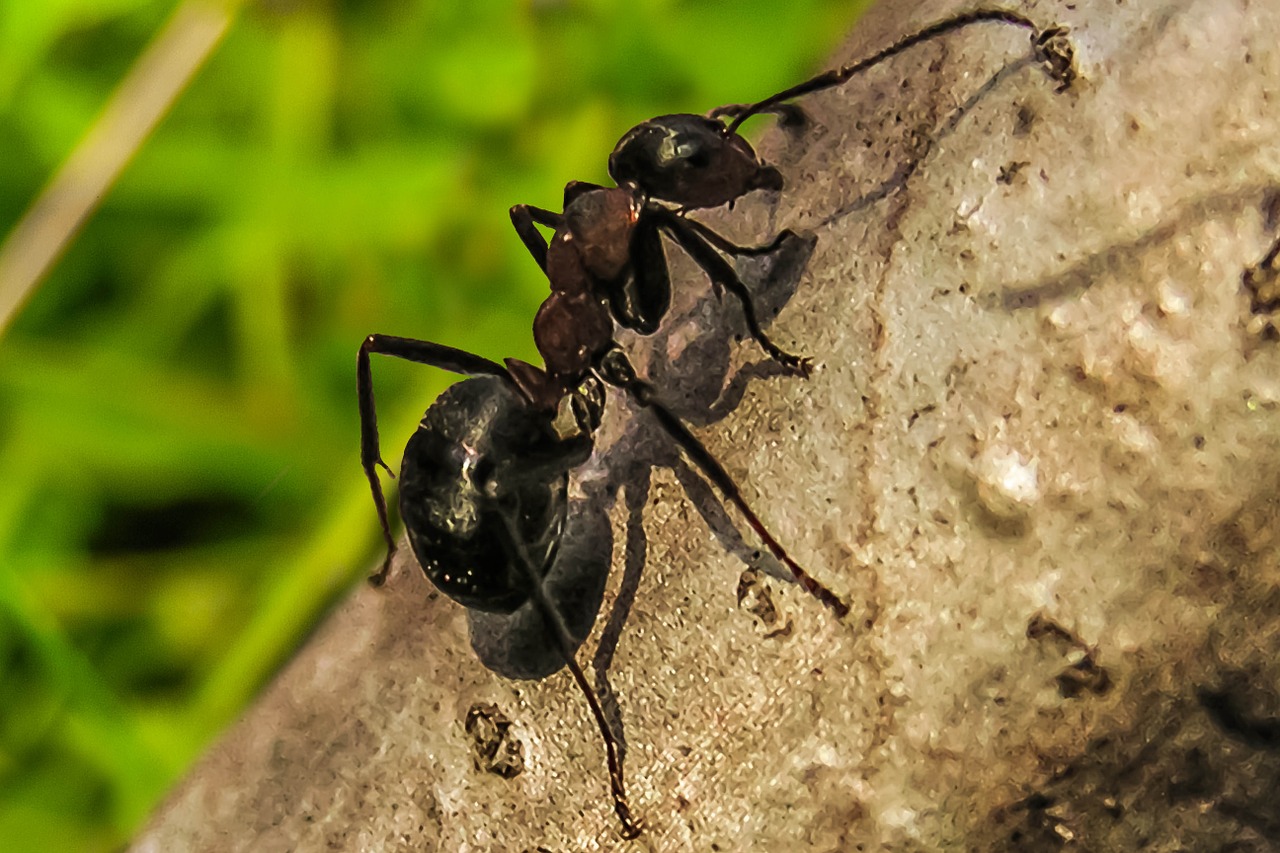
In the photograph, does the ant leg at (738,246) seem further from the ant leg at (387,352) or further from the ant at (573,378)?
the ant leg at (387,352)

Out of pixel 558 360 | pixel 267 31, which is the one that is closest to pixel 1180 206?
pixel 558 360

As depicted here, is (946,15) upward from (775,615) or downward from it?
upward

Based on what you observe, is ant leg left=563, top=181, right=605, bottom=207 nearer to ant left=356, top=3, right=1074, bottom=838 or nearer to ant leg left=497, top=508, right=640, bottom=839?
ant left=356, top=3, right=1074, bottom=838

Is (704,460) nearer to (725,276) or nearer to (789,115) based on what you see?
(725,276)

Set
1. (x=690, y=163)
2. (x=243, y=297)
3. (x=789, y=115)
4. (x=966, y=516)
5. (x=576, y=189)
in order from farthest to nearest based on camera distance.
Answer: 1. (x=243, y=297)
2. (x=576, y=189)
3. (x=690, y=163)
4. (x=789, y=115)
5. (x=966, y=516)

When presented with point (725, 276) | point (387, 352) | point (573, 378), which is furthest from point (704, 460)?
point (387, 352)

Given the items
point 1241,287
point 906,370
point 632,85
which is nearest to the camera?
point 1241,287

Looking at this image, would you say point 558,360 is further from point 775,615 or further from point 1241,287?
point 1241,287
